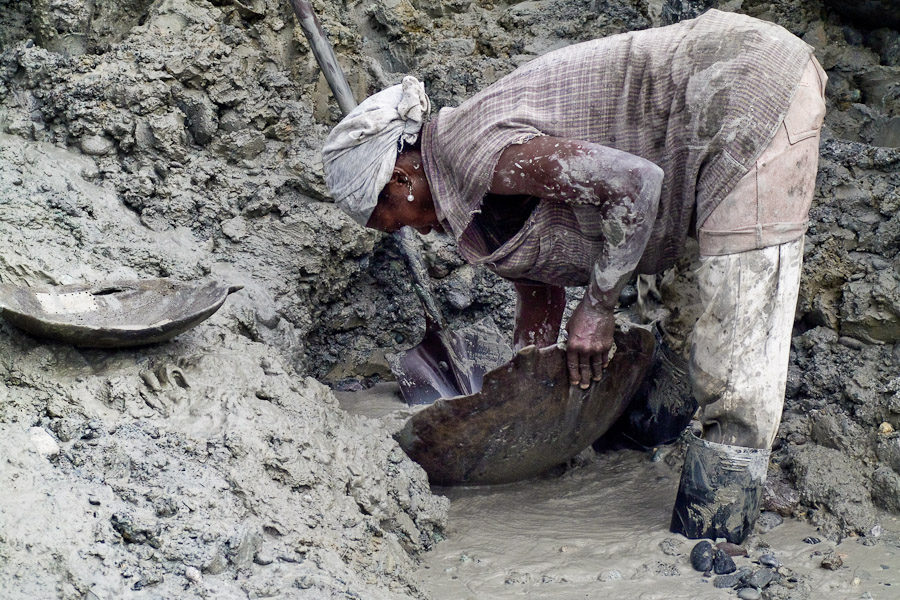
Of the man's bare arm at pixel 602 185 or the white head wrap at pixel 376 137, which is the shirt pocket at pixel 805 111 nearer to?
the man's bare arm at pixel 602 185

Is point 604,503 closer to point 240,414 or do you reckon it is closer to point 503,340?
point 503,340

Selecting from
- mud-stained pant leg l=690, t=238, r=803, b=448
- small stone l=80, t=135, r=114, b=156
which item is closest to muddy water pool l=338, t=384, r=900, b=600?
mud-stained pant leg l=690, t=238, r=803, b=448

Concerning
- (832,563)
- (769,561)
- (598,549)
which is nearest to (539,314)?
(598,549)

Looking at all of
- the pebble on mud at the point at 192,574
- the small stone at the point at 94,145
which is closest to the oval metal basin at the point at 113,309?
the pebble on mud at the point at 192,574

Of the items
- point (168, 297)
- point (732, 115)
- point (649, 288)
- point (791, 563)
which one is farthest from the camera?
point (649, 288)

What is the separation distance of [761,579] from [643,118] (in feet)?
4.30

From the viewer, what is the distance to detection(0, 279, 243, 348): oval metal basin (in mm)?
2203

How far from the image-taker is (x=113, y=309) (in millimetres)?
2600

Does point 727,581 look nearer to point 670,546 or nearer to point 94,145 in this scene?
point 670,546

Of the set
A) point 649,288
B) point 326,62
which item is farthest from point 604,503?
point 326,62

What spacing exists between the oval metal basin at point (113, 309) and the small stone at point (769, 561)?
1776 mm

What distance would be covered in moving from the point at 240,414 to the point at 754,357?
146 cm

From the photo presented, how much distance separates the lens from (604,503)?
2814 millimetres

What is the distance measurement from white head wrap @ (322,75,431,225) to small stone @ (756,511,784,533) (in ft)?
5.15
